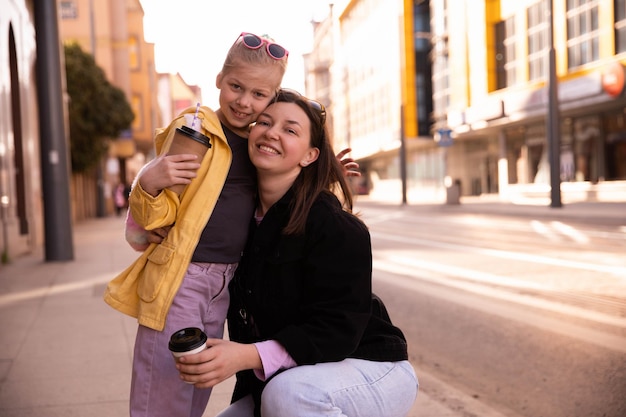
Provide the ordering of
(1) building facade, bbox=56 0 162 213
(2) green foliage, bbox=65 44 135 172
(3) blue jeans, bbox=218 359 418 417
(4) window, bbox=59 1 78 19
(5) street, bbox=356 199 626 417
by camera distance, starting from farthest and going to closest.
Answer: (4) window, bbox=59 1 78 19, (1) building facade, bbox=56 0 162 213, (2) green foliage, bbox=65 44 135 172, (5) street, bbox=356 199 626 417, (3) blue jeans, bbox=218 359 418 417

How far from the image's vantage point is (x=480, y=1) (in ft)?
117

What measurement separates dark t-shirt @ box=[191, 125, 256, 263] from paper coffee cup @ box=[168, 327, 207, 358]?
0.49 metres

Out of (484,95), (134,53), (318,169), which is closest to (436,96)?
(484,95)

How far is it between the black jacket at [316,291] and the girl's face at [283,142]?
0.36 ft

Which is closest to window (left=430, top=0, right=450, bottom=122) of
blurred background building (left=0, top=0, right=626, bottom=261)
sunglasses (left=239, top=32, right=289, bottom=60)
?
blurred background building (left=0, top=0, right=626, bottom=261)

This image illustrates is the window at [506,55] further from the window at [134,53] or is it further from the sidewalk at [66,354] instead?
the sidewalk at [66,354]

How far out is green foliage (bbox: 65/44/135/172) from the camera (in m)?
28.7

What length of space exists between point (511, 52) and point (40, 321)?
3165cm

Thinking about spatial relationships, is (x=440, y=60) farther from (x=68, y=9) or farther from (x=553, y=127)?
(x=553, y=127)

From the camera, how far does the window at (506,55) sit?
1337 inches

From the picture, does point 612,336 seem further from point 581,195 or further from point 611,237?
point 581,195

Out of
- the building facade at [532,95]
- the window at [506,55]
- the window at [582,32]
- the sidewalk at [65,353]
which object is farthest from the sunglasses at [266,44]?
the window at [506,55]

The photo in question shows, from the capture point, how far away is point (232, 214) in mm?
2375

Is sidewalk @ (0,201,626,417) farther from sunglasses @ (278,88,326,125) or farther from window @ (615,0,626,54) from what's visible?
window @ (615,0,626,54)
